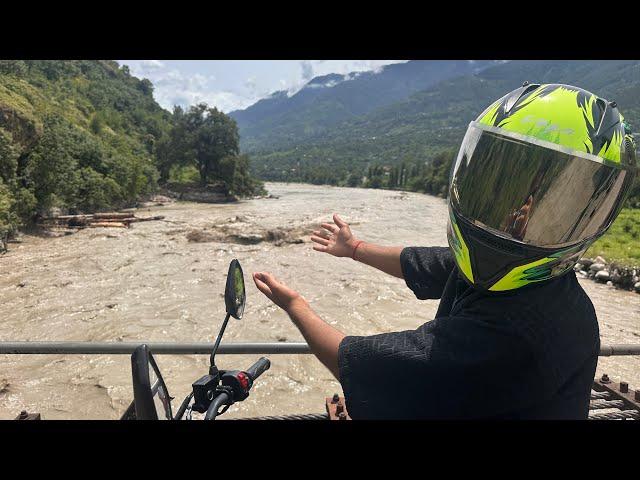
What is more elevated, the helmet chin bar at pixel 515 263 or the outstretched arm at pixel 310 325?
the helmet chin bar at pixel 515 263

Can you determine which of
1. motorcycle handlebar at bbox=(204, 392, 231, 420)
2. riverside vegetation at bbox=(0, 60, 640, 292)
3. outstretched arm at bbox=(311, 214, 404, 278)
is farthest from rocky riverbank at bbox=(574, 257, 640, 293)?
motorcycle handlebar at bbox=(204, 392, 231, 420)

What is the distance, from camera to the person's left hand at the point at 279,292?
131 cm

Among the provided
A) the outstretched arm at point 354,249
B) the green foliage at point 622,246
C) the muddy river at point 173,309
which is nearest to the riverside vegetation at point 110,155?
the green foliage at point 622,246

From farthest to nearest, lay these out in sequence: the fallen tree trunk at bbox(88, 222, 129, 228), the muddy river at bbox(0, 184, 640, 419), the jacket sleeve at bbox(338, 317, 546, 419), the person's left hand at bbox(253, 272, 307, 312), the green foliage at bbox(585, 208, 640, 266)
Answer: the fallen tree trunk at bbox(88, 222, 129, 228), the green foliage at bbox(585, 208, 640, 266), the muddy river at bbox(0, 184, 640, 419), the person's left hand at bbox(253, 272, 307, 312), the jacket sleeve at bbox(338, 317, 546, 419)

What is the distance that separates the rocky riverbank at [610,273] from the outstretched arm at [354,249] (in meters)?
14.5

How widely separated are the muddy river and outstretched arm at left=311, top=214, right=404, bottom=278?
10.7 ft

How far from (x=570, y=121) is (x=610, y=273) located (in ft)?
51.7

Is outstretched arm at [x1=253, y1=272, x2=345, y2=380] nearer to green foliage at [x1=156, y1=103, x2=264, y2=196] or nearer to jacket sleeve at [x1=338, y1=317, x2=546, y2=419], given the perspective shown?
jacket sleeve at [x1=338, y1=317, x2=546, y2=419]

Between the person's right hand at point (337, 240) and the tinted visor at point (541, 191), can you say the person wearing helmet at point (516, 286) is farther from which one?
the person's right hand at point (337, 240)

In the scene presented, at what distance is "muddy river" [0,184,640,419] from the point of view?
20.6 ft

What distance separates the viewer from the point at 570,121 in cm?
99

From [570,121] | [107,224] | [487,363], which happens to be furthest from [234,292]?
[107,224]

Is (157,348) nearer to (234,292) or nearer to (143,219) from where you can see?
(234,292)

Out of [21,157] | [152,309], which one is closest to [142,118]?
[21,157]
